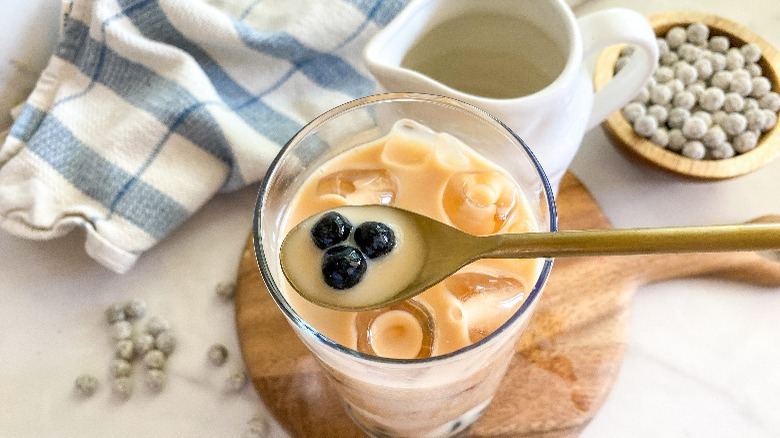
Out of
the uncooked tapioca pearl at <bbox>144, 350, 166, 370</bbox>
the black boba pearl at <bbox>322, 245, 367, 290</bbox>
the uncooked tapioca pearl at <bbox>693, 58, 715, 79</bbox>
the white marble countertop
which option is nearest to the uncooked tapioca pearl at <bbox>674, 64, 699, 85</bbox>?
the uncooked tapioca pearl at <bbox>693, 58, 715, 79</bbox>

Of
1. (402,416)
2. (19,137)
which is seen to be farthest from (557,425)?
(19,137)

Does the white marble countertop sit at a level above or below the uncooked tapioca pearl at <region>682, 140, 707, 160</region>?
below

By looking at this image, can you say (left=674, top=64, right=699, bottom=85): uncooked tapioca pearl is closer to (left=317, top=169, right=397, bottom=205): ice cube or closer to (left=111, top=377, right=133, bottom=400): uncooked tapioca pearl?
(left=317, top=169, right=397, bottom=205): ice cube

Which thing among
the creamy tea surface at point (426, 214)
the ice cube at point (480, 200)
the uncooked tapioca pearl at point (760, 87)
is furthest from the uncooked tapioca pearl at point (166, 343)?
the uncooked tapioca pearl at point (760, 87)

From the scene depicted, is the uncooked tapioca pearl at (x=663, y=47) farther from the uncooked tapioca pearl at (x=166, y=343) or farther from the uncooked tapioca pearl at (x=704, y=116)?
the uncooked tapioca pearl at (x=166, y=343)

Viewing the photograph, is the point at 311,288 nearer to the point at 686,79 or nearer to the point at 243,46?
the point at 243,46

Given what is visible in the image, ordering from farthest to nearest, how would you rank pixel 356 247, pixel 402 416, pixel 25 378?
pixel 25 378 < pixel 402 416 < pixel 356 247

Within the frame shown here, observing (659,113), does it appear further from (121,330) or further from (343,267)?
(121,330)
